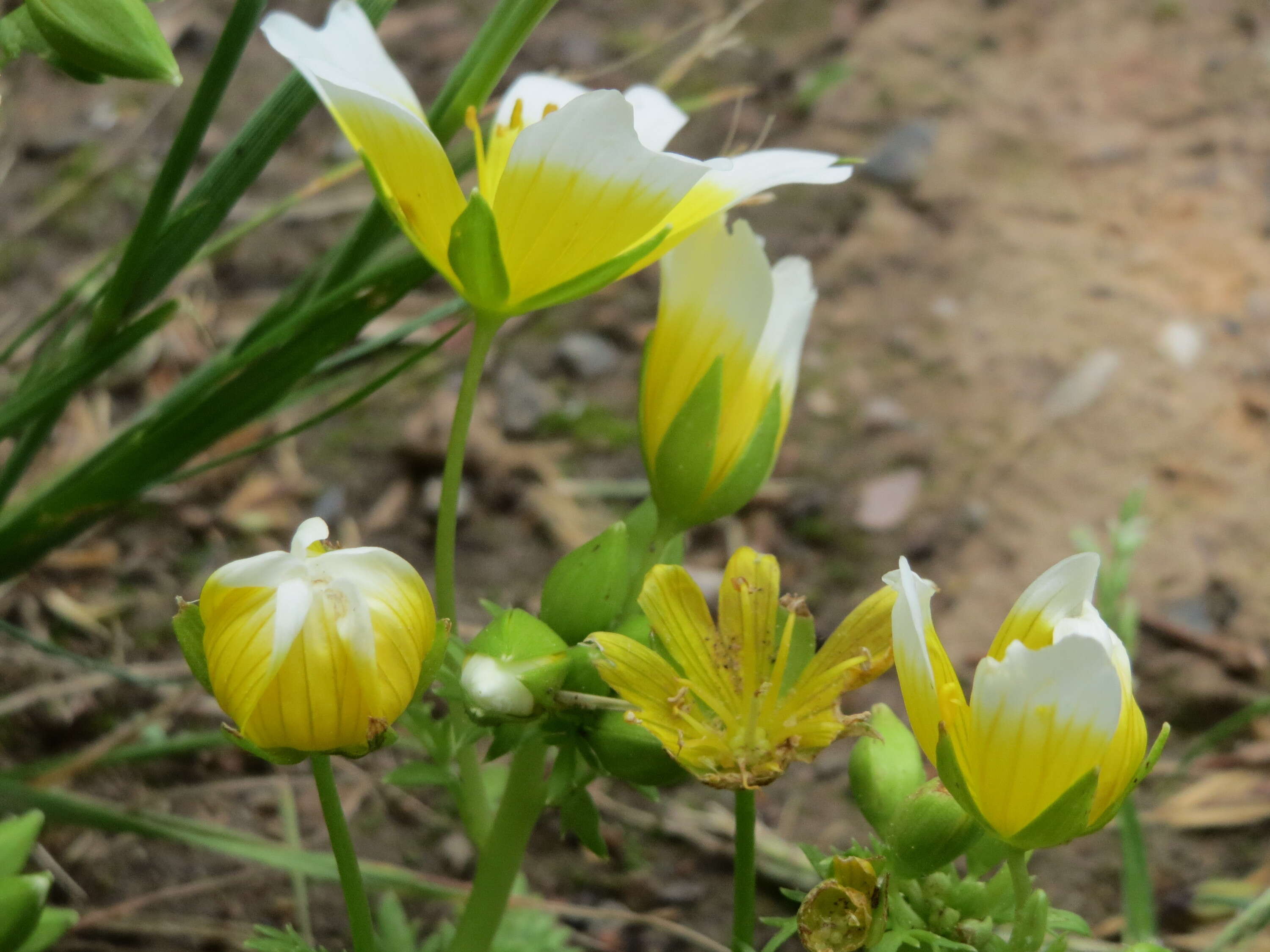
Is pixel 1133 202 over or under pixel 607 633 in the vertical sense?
under

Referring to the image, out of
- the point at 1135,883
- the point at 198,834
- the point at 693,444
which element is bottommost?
the point at 1135,883

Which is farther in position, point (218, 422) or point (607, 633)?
point (218, 422)

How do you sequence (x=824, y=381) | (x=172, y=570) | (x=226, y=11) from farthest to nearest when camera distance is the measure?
(x=226, y=11) → (x=824, y=381) → (x=172, y=570)

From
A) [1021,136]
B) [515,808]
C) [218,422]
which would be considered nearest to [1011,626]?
[515,808]

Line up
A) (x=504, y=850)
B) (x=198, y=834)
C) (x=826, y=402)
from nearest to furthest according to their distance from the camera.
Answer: (x=504, y=850) < (x=198, y=834) < (x=826, y=402)

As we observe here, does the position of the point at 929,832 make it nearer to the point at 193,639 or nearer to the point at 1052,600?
the point at 1052,600

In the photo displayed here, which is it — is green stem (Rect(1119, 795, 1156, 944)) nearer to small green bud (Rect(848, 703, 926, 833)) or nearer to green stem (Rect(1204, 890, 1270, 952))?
green stem (Rect(1204, 890, 1270, 952))

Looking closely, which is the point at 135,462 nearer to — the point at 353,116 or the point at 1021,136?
the point at 353,116

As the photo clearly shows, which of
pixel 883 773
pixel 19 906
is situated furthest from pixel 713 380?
pixel 19 906
